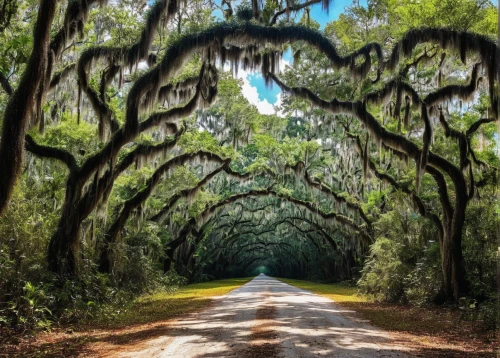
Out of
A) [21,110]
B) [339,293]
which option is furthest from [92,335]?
[339,293]

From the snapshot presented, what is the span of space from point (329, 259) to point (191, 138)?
1031 inches

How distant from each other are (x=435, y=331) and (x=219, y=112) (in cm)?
1426

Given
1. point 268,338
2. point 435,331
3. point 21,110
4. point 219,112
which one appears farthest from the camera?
point 219,112

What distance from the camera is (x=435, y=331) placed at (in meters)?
8.35

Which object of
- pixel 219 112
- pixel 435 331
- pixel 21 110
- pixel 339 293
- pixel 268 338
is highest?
pixel 219 112

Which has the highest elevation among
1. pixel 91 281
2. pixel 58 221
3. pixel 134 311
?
pixel 58 221

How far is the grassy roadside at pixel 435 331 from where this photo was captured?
6461 millimetres

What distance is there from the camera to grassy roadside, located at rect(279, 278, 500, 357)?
6.46 metres

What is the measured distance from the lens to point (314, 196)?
2762cm

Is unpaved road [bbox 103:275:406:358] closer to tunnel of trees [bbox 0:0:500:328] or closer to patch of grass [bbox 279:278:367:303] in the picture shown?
tunnel of trees [bbox 0:0:500:328]

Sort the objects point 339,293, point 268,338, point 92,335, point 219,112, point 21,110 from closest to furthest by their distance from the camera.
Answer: point 21,110 → point 268,338 → point 92,335 → point 219,112 → point 339,293

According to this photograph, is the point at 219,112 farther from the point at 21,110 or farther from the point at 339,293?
the point at 21,110

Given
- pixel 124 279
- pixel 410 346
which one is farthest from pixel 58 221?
pixel 410 346

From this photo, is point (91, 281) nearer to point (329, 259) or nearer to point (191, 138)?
point (191, 138)
